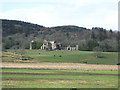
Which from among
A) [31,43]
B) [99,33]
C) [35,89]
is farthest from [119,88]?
[99,33]

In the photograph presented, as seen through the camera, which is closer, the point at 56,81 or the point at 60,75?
the point at 56,81

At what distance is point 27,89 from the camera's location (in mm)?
26156

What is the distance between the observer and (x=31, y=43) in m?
160

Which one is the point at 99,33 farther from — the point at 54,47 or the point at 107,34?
the point at 54,47

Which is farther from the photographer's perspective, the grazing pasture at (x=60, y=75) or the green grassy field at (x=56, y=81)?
the grazing pasture at (x=60, y=75)

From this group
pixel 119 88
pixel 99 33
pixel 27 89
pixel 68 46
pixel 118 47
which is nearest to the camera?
pixel 27 89

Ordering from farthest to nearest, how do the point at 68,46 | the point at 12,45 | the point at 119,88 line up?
the point at 68,46, the point at 12,45, the point at 119,88

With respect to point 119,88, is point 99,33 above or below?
above

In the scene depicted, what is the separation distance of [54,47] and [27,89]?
137867 millimetres

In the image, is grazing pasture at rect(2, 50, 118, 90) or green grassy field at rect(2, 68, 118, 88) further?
grazing pasture at rect(2, 50, 118, 90)

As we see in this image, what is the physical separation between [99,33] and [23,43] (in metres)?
55.0

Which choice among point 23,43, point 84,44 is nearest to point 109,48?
point 84,44

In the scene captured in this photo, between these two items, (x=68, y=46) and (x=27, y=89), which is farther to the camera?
(x=68, y=46)

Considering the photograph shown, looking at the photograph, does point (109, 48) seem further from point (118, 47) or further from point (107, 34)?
point (107, 34)
